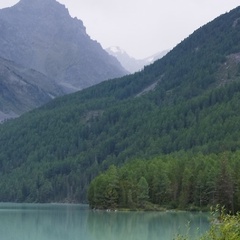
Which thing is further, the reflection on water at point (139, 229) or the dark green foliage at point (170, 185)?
the dark green foliage at point (170, 185)

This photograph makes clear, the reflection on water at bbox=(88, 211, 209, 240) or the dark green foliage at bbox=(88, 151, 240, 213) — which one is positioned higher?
the dark green foliage at bbox=(88, 151, 240, 213)

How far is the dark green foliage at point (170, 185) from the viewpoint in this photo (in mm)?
134125

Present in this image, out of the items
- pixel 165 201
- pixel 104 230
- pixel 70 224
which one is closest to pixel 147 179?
pixel 165 201

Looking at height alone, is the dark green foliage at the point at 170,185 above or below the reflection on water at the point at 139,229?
above

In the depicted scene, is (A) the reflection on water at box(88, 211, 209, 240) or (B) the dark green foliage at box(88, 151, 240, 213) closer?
(A) the reflection on water at box(88, 211, 209, 240)

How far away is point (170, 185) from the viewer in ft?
477

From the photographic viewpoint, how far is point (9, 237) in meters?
77.6

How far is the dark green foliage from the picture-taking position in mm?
134125

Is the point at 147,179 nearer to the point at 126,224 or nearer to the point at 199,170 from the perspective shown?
the point at 199,170

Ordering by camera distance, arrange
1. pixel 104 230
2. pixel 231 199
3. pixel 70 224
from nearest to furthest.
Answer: pixel 104 230 → pixel 70 224 → pixel 231 199

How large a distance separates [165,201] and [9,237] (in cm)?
7281

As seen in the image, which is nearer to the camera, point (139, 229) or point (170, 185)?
point (139, 229)

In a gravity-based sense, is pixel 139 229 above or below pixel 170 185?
below

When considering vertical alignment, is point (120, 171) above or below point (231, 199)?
above
